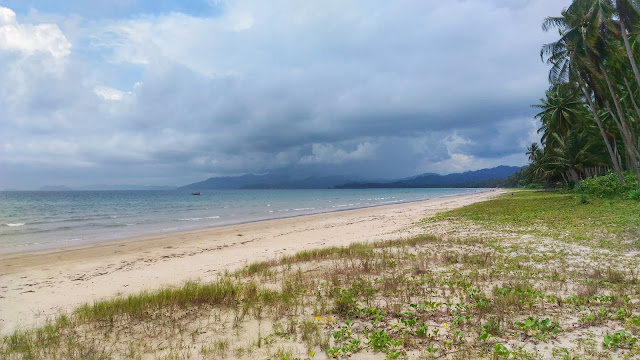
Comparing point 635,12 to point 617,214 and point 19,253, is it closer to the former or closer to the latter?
point 617,214

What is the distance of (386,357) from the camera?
460cm

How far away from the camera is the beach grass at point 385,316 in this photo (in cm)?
486

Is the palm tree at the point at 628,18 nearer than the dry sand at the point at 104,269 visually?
No

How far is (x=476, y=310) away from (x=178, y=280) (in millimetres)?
8546


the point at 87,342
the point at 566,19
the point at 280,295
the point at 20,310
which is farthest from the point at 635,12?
the point at 20,310

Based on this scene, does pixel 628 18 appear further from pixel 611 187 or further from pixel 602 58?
pixel 611 187

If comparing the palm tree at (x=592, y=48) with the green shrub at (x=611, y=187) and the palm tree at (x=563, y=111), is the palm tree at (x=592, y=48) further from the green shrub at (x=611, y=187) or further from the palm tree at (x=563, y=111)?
the palm tree at (x=563, y=111)

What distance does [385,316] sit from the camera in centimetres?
606

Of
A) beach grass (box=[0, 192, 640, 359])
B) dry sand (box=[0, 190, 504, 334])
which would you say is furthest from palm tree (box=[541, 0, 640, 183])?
dry sand (box=[0, 190, 504, 334])

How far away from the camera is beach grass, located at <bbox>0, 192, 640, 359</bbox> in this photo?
486 cm

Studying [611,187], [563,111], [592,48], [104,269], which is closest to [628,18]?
[592,48]

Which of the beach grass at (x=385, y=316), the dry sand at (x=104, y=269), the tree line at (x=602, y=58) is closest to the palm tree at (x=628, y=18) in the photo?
the tree line at (x=602, y=58)

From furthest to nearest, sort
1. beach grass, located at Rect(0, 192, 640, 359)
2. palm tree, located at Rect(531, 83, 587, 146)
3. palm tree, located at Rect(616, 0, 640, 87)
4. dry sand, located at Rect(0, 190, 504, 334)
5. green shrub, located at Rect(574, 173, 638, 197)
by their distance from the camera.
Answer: palm tree, located at Rect(531, 83, 587, 146)
green shrub, located at Rect(574, 173, 638, 197)
palm tree, located at Rect(616, 0, 640, 87)
dry sand, located at Rect(0, 190, 504, 334)
beach grass, located at Rect(0, 192, 640, 359)

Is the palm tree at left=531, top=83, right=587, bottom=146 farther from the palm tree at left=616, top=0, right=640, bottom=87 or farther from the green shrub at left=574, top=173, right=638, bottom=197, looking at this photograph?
the palm tree at left=616, top=0, right=640, bottom=87
